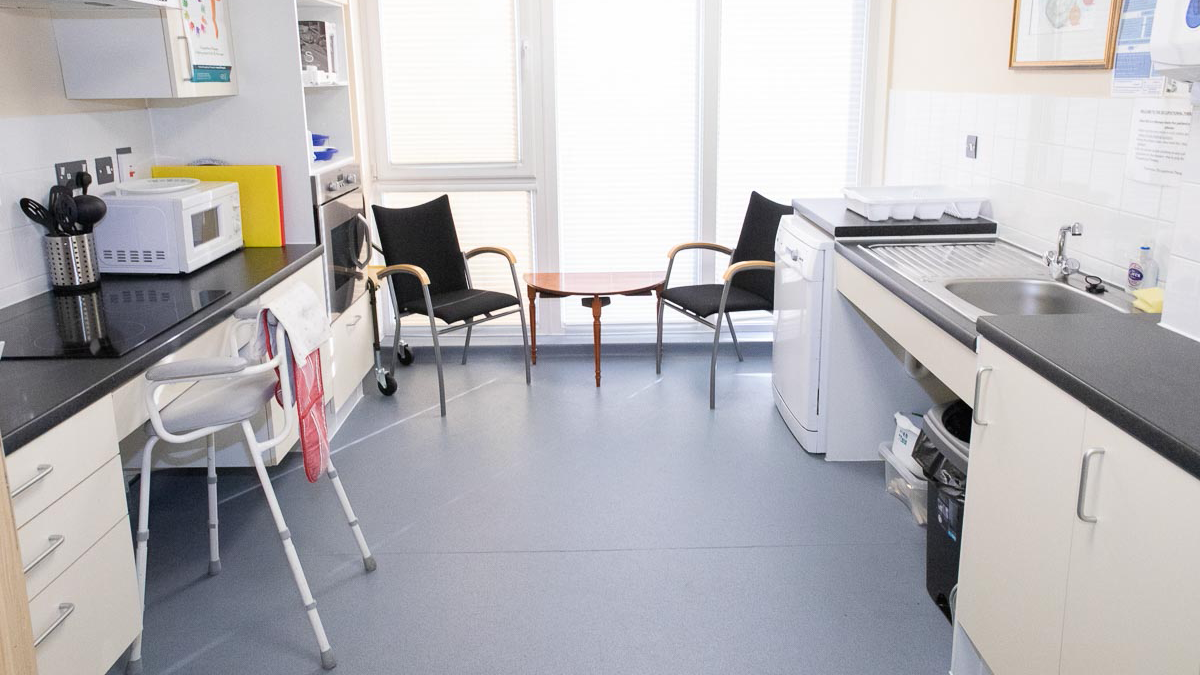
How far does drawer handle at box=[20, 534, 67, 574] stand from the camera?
1.84m

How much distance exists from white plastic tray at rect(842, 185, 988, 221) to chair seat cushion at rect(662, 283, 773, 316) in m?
0.87

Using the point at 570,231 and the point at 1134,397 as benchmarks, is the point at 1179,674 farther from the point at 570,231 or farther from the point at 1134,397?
the point at 570,231

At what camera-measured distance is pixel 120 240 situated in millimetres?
3229

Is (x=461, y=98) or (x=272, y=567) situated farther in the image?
(x=461, y=98)

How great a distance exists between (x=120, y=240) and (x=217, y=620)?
1.36 m

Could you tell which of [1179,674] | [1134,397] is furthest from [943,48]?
[1179,674]

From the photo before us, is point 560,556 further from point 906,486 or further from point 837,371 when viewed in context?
point 837,371

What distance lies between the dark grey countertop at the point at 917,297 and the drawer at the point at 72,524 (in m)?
1.98

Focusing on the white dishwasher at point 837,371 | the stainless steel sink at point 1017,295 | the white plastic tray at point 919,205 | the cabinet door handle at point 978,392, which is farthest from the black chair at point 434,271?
the cabinet door handle at point 978,392

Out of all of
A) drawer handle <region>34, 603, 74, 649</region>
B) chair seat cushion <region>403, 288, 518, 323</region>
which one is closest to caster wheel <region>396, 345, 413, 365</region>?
chair seat cushion <region>403, 288, 518, 323</region>

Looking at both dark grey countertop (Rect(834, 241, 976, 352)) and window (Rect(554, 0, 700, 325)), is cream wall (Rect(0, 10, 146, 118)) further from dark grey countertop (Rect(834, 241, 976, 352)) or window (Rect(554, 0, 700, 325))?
dark grey countertop (Rect(834, 241, 976, 352))

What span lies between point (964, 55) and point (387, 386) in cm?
292

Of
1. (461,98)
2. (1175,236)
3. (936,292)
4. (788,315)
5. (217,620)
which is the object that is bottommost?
(217,620)

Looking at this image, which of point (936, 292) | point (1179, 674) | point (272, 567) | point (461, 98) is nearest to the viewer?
point (1179, 674)
